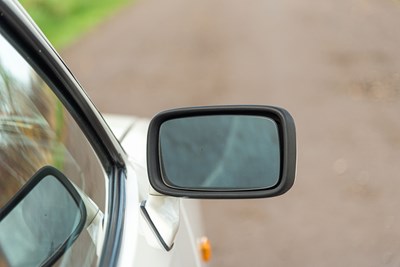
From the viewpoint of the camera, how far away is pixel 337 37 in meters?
7.09

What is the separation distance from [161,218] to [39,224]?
1.31ft

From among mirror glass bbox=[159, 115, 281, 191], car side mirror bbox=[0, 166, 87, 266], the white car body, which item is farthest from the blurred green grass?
car side mirror bbox=[0, 166, 87, 266]

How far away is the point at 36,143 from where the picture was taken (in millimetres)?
1497

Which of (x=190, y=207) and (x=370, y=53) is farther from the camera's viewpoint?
(x=370, y=53)

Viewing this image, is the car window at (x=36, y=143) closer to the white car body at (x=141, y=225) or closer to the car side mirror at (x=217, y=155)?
the white car body at (x=141, y=225)

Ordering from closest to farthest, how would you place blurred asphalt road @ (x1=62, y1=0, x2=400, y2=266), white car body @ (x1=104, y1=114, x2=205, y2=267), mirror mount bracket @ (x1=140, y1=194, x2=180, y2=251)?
white car body @ (x1=104, y1=114, x2=205, y2=267)
mirror mount bracket @ (x1=140, y1=194, x2=180, y2=251)
blurred asphalt road @ (x1=62, y1=0, x2=400, y2=266)

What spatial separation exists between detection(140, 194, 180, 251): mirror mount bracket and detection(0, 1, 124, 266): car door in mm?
86

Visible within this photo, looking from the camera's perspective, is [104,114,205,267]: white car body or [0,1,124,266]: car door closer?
[0,1,124,266]: car door

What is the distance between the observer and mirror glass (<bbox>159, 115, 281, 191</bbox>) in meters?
1.72

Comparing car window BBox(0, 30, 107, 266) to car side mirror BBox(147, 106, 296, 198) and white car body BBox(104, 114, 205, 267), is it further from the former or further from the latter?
car side mirror BBox(147, 106, 296, 198)

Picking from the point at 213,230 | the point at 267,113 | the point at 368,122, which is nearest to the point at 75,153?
the point at 267,113

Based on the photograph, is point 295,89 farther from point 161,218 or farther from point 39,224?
point 39,224

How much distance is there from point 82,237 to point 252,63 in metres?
5.31

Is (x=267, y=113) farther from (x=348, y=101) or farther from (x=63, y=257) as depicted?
(x=348, y=101)
